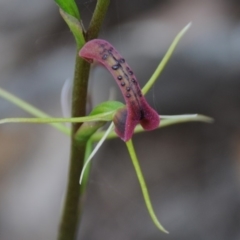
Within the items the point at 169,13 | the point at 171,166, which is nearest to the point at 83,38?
the point at 171,166

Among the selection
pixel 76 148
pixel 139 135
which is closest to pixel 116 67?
pixel 76 148

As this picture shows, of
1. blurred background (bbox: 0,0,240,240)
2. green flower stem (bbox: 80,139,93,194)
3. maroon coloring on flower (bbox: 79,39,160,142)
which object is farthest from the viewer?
blurred background (bbox: 0,0,240,240)

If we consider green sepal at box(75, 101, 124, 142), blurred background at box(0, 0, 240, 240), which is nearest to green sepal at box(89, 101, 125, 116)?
green sepal at box(75, 101, 124, 142)

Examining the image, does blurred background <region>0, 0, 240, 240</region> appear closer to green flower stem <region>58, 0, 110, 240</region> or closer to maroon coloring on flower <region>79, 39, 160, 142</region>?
green flower stem <region>58, 0, 110, 240</region>

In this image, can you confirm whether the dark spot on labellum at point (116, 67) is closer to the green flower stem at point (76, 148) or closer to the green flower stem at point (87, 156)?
the green flower stem at point (76, 148)

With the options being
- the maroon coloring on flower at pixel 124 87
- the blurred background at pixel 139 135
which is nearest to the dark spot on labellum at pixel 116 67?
the maroon coloring on flower at pixel 124 87

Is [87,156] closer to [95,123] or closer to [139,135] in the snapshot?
[95,123]

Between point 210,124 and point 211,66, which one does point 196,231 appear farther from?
point 211,66
